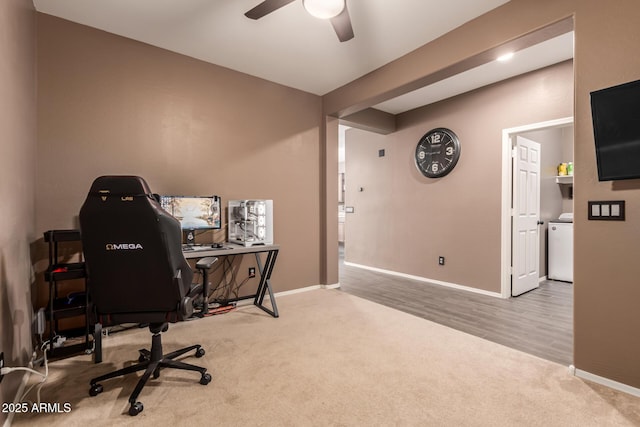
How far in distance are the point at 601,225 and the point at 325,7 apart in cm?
225

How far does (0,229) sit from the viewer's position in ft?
5.16

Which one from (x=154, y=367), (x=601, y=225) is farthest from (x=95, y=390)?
(x=601, y=225)

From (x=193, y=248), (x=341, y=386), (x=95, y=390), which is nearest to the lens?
(x=95, y=390)

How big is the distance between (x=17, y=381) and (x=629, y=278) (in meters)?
3.63

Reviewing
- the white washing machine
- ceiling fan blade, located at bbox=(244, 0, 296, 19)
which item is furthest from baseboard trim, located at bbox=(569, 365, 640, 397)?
the white washing machine

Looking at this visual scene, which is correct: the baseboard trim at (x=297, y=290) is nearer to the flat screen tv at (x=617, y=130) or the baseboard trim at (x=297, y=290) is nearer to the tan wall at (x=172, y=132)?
the tan wall at (x=172, y=132)

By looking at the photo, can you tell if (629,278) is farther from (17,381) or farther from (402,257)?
(17,381)

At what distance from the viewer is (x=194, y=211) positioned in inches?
120

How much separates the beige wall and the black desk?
3.43ft

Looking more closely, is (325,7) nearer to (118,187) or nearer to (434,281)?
(118,187)

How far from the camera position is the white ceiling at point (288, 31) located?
2.46 m

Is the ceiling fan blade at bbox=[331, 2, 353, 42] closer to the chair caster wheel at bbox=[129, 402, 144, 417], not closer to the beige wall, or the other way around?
the beige wall

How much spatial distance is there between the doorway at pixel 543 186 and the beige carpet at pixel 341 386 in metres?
1.72

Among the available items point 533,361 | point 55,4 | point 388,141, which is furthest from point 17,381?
point 388,141
